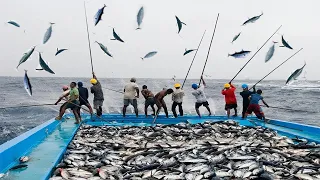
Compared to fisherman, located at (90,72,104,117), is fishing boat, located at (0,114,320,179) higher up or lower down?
lower down

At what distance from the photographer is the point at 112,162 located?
7699 mm

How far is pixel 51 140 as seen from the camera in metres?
10.2

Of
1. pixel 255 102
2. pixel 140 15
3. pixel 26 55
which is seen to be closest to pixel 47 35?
pixel 26 55

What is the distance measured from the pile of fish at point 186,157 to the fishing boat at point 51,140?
0.32m

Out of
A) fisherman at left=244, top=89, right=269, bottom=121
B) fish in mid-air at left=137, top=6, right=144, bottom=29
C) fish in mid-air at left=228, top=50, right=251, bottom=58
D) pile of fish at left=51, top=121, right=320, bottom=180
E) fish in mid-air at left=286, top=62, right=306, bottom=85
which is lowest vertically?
pile of fish at left=51, top=121, right=320, bottom=180

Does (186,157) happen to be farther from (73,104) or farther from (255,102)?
(255,102)

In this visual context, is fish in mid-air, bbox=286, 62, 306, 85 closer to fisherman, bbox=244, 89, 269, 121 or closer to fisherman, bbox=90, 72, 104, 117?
fisherman, bbox=244, 89, 269, 121

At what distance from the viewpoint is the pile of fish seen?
21.4 ft

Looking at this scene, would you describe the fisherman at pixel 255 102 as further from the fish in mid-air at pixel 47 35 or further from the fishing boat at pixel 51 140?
the fish in mid-air at pixel 47 35

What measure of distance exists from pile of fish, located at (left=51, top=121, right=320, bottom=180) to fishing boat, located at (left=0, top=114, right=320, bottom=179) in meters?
0.32

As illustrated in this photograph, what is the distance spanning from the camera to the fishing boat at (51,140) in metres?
6.92

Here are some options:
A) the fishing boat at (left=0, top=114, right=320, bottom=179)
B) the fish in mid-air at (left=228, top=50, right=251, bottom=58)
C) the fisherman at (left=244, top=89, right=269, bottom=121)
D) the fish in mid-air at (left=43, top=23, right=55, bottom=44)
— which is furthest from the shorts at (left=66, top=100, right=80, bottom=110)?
the fisherman at (left=244, top=89, right=269, bottom=121)

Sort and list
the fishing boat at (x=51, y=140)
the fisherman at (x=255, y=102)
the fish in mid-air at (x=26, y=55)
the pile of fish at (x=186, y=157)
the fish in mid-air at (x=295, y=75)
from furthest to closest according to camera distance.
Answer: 1. the fisherman at (x=255, y=102)
2. the fish in mid-air at (x=295, y=75)
3. the fish in mid-air at (x=26, y=55)
4. the fishing boat at (x=51, y=140)
5. the pile of fish at (x=186, y=157)

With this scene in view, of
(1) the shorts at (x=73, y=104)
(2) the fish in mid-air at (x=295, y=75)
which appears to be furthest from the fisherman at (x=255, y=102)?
(1) the shorts at (x=73, y=104)
